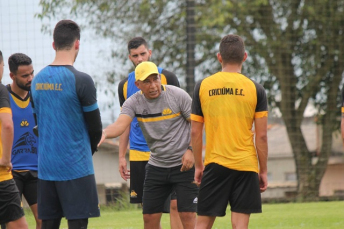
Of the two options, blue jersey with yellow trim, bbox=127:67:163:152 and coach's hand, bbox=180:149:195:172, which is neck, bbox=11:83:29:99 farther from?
coach's hand, bbox=180:149:195:172

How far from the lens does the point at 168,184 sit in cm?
652

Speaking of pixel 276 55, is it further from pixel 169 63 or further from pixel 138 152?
pixel 138 152

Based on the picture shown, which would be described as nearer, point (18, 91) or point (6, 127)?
point (6, 127)

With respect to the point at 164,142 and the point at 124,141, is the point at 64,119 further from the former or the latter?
the point at 124,141

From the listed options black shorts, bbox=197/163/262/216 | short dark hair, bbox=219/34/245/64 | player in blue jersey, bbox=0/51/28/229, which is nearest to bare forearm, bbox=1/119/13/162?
player in blue jersey, bbox=0/51/28/229

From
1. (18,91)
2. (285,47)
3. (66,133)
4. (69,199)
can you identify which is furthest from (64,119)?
(285,47)

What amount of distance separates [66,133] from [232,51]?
1.49m

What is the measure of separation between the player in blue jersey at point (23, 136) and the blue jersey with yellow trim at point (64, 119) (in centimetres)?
197

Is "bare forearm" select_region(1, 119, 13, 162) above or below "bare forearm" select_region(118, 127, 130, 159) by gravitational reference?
above

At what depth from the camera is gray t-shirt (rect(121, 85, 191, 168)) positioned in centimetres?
635

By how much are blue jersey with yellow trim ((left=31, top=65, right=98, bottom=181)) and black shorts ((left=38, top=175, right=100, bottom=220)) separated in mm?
54

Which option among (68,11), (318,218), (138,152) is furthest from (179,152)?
(68,11)

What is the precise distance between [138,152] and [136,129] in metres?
0.28

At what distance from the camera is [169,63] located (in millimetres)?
15438
